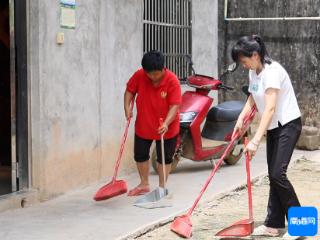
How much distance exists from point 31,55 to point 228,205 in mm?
2641

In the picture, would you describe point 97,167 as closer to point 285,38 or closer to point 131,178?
point 131,178

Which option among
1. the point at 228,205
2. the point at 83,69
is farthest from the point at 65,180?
the point at 228,205

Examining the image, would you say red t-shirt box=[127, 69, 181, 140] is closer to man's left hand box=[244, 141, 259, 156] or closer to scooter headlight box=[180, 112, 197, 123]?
scooter headlight box=[180, 112, 197, 123]

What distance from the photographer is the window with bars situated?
9344 millimetres

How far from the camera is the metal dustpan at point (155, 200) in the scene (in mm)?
7066

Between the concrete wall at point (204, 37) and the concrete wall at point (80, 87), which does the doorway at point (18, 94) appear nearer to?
the concrete wall at point (80, 87)

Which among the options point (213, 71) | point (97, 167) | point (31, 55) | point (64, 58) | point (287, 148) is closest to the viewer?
point (287, 148)

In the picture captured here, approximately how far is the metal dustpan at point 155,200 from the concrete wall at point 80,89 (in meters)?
0.94

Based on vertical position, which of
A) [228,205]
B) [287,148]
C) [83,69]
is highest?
[83,69]

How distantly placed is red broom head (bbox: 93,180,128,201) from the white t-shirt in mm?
1983

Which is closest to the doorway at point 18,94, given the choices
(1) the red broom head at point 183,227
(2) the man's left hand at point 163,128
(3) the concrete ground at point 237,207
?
(2) the man's left hand at point 163,128

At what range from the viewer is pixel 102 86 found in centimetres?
823

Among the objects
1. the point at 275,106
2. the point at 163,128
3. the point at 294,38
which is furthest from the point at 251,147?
the point at 294,38

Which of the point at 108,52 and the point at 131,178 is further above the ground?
the point at 108,52
